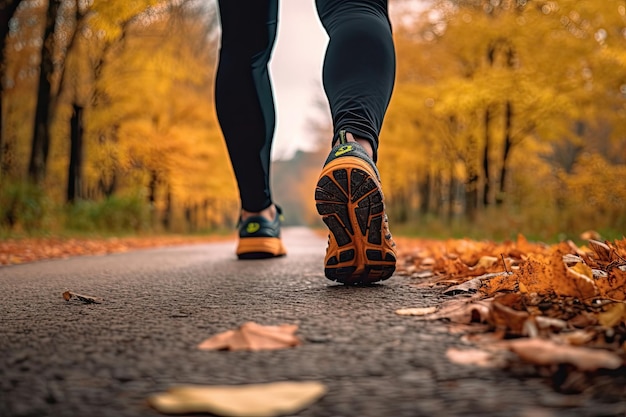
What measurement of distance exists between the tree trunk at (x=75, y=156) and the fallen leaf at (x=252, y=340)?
1147 cm

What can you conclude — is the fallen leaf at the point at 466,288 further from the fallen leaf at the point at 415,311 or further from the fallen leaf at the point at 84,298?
the fallen leaf at the point at 84,298

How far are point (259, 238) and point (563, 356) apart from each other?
2.34 metres

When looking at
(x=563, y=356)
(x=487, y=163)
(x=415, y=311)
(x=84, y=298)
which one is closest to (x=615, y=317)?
(x=563, y=356)

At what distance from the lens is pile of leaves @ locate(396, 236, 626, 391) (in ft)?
2.39

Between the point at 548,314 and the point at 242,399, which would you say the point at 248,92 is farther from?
the point at 242,399

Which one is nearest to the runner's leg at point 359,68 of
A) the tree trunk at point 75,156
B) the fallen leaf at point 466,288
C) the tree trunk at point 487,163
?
the fallen leaf at point 466,288

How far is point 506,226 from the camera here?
7668 millimetres

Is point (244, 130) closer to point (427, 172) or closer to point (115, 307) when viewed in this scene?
point (115, 307)

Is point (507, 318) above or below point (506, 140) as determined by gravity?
below

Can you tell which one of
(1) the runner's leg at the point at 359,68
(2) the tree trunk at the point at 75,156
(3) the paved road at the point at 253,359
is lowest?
(3) the paved road at the point at 253,359

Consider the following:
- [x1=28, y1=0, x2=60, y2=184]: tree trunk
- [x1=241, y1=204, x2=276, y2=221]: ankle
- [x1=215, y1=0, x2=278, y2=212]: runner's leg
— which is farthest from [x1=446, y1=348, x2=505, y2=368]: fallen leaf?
[x1=28, y1=0, x2=60, y2=184]: tree trunk

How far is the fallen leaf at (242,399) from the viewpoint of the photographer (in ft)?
2.04

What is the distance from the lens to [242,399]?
649 millimetres

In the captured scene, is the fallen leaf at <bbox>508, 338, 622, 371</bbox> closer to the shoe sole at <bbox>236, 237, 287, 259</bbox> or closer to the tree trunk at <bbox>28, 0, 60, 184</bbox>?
the shoe sole at <bbox>236, 237, 287, 259</bbox>
